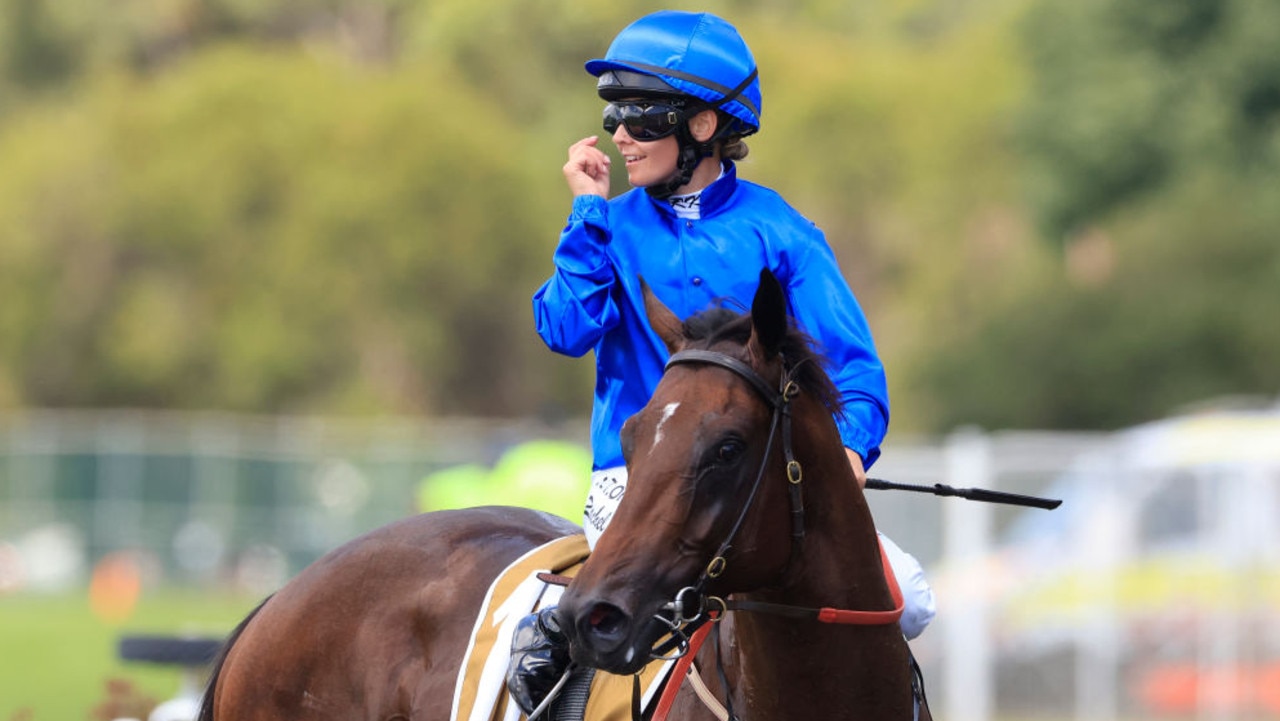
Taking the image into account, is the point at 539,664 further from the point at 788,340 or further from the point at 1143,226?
the point at 1143,226

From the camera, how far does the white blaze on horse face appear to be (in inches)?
155

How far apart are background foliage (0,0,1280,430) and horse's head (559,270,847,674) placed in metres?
28.4

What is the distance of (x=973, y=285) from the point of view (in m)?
49.0

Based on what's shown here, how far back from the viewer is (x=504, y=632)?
4.93 metres

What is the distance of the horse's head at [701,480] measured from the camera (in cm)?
383

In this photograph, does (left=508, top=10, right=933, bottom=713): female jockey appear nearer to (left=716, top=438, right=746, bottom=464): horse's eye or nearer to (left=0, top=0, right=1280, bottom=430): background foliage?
(left=716, top=438, right=746, bottom=464): horse's eye

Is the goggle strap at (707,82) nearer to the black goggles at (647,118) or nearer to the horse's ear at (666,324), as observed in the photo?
the black goggles at (647,118)

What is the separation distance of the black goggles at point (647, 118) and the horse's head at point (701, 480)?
0.62m

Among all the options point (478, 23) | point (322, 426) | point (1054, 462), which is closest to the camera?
point (1054, 462)

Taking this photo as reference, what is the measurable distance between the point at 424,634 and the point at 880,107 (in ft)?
150

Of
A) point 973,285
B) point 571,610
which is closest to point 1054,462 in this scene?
point 571,610

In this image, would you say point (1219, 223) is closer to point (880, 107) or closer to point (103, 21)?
point (880, 107)

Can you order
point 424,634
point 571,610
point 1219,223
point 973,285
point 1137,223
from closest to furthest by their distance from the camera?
point 571,610
point 424,634
point 1219,223
point 1137,223
point 973,285

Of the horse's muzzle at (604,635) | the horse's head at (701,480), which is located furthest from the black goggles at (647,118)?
the horse's muzzle at (604,635)
